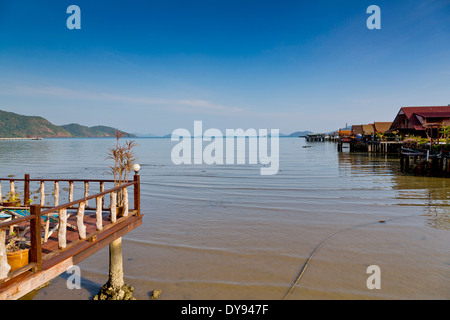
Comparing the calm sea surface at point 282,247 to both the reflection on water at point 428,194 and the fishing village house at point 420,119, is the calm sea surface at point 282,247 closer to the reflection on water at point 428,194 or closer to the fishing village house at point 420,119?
the reflection on water at point 428,194

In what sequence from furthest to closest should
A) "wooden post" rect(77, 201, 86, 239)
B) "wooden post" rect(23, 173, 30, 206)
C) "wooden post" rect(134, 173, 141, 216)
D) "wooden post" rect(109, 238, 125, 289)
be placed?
"wooden post" rect(23, 173, 30, 206) < "wooden post" rect(134, 173, 141, 216) < "wooden post" rect(109, 238, 125, 289) < "wooden post" rect(77, 201, 86, 239)

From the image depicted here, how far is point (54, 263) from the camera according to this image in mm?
4152

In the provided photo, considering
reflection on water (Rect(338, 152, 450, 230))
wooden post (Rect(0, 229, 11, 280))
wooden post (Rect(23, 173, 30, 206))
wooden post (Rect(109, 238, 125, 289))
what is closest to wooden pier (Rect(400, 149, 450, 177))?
reflection on water (Rect(338, 152, 450, 230))

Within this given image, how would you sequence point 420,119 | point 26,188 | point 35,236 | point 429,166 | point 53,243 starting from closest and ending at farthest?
1. point 35,236
2. point 53,243
3. point 26,188
4. point 429,166
5. point 420,119

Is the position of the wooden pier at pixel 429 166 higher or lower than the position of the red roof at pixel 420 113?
lower

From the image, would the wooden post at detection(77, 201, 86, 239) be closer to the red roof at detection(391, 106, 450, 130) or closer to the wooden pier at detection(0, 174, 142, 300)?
the wooden pier at detection(0, 174, 142, 300)

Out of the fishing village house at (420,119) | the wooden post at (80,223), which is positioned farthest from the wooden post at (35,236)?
the fishing village house at (420,119)

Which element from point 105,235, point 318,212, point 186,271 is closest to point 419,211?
point 318,212

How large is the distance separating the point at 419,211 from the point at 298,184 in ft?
26.2

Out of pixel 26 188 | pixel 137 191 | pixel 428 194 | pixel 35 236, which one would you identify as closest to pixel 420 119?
pixel 428 194

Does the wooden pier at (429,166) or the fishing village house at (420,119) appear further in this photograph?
the fishing village house at (420,119)

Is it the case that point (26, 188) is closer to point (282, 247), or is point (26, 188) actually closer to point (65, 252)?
point (65, 252)
